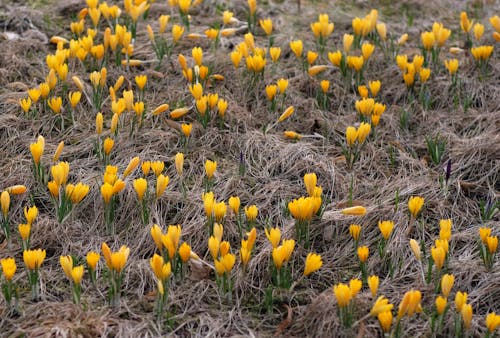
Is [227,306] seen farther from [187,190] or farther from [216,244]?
[187,190]

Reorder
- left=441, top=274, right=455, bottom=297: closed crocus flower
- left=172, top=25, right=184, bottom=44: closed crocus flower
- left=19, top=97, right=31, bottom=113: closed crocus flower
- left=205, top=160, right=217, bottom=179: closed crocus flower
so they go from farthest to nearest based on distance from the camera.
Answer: left=172, top=25, right=184, bottom=44: closed crocus flower
left=19, top=97, right=31, bottom=113: closed crocus flower
left=205, top=160, right=217, bottom=179: closed crocus flower
left=441, top=274, right=455, bottom=297: closed crocus flower

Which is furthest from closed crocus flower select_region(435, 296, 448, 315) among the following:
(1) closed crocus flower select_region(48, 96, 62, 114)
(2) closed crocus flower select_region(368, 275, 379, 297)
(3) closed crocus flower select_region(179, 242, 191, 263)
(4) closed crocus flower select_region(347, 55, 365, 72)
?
(1) closed crocus flower select_region(48, 96, 62, 114)

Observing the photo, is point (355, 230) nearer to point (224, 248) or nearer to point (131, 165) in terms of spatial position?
point (224, 248)

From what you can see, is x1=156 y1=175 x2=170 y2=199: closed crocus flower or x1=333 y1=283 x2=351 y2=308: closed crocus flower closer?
x1=333 y1=283 x2=351 y2=308: closed crocus flower

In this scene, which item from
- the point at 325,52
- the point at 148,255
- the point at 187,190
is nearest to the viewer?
the point at 148,255

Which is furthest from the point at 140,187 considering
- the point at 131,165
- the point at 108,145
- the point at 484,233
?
the point at 484,233

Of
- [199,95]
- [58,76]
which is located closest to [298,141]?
[199,95]

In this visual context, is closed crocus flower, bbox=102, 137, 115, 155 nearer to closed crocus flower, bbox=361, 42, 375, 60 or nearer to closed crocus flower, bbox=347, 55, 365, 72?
closed crocus flower, bbox=347, 55, 365, 72

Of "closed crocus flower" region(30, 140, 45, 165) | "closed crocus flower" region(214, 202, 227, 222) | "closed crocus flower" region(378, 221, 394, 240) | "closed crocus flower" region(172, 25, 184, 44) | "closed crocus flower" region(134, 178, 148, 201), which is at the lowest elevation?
"closed crocus flower" region(378, 221, 394, 240)
